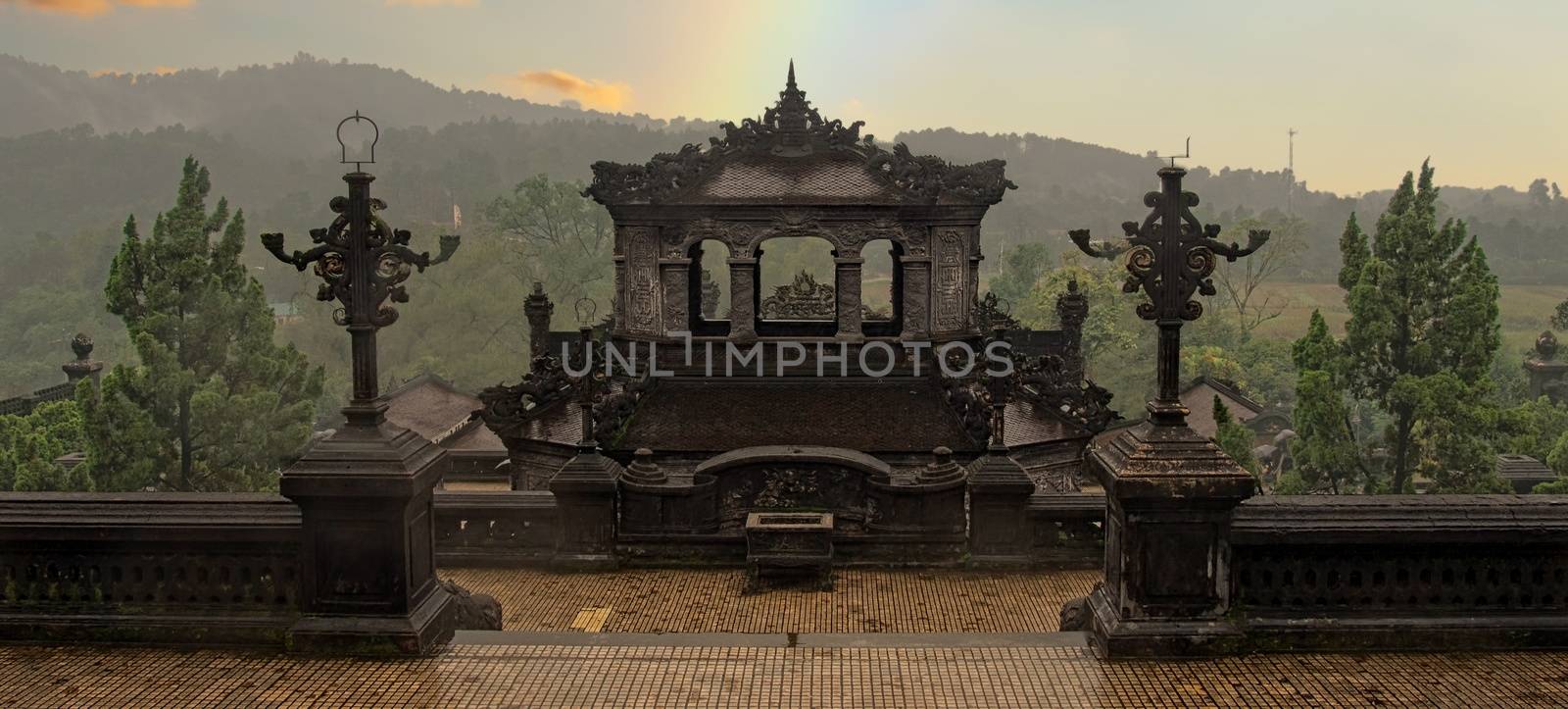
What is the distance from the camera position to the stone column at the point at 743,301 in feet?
68.9

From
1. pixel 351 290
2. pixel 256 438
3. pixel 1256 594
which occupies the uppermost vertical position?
pixel 351 290

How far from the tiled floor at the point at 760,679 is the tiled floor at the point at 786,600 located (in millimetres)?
3520

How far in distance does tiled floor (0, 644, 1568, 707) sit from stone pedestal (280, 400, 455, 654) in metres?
0.19

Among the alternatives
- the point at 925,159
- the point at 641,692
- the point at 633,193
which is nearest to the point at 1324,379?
the point at 925,159

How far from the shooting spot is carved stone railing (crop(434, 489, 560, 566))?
13617 mm

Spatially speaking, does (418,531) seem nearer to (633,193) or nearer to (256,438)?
(633,193)

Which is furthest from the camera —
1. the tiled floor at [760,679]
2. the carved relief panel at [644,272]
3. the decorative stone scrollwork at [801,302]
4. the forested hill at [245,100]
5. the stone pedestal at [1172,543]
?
the forested hill at [245,100]

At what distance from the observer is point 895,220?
21.2 meters

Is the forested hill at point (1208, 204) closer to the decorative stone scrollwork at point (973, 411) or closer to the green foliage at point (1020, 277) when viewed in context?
the green foliage at point (1020, 277)

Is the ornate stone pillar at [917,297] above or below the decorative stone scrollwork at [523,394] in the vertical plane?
above

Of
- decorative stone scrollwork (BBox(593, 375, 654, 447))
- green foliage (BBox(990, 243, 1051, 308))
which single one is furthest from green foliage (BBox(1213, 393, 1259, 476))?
green foliage (BBox(990, 243, 1051, 308))

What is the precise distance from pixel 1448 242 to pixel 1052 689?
2516cm

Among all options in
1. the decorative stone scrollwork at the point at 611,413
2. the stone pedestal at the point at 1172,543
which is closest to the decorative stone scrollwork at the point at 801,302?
the decorative stone scrollwork at the point at 611,413

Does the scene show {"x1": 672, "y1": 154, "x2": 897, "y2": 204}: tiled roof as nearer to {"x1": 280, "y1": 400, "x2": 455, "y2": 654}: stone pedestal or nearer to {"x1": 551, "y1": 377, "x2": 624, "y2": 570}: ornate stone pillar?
{"x1": 551, "y1": 377, "x2": 624, "y2": 570}: ornate stone pillar
